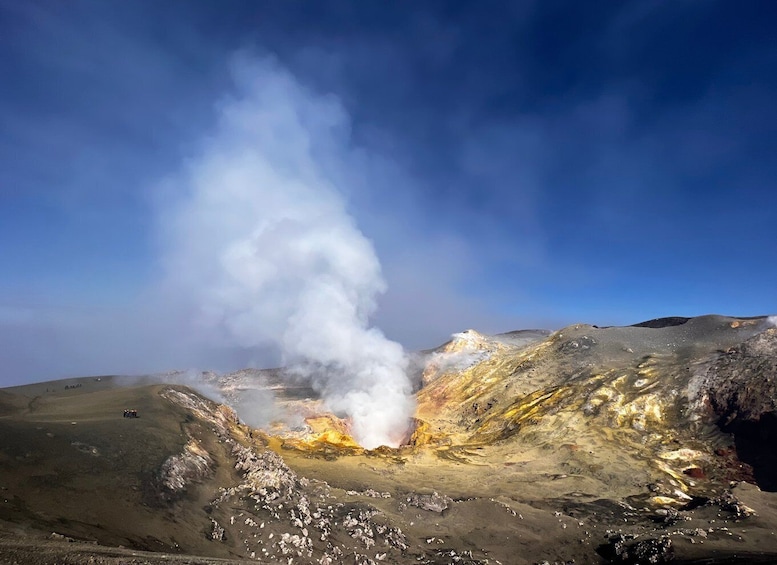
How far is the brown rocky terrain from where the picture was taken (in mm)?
19266

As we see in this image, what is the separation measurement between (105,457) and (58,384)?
197 ft

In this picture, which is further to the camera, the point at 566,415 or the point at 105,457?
the point at 566,415

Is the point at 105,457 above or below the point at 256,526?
above

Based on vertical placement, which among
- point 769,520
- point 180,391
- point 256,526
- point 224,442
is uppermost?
point 180,391

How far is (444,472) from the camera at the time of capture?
40062 millimetres

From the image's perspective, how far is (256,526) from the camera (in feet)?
71.1

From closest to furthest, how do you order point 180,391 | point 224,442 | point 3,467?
point 3,467, point 224,442, point 180,391

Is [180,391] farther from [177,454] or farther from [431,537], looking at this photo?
[431,537]

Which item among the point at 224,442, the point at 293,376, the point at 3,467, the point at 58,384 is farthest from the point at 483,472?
the point at 58,384

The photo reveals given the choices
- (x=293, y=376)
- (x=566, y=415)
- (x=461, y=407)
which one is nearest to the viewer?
(x=566, y=415)

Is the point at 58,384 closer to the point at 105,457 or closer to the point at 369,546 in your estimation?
the point at 105,457

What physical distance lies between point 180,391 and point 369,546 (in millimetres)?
30477

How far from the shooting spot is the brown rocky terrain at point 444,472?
19.3m

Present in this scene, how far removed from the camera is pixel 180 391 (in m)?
43.4
